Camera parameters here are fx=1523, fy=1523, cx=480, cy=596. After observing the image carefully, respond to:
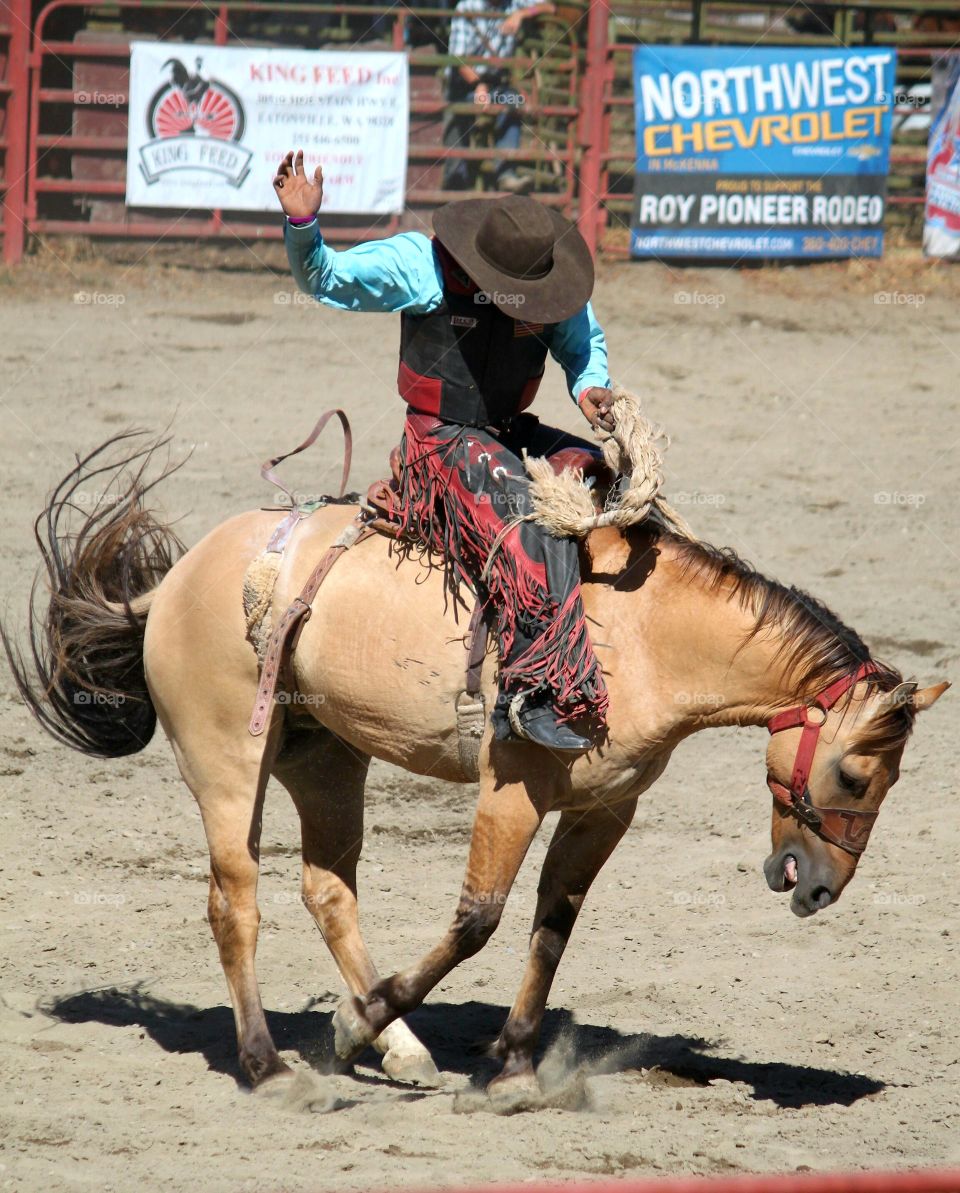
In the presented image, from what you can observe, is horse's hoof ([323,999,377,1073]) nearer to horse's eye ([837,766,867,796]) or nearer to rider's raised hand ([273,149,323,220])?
horse's eye ([837,766,867,796])

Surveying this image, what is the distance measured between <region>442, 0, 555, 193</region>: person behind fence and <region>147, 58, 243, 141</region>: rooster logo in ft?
6.81

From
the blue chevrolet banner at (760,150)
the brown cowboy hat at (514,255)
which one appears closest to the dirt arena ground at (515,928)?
the brown cowboy hat at (514,255)

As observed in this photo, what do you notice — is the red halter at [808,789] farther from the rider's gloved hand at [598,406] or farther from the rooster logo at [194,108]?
the rooster logo at [194,108]

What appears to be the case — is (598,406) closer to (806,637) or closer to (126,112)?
(806,637)

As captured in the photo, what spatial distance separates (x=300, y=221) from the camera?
3.78 m

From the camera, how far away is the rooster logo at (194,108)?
12.3 metres

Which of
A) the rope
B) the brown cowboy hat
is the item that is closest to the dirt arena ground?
the rope

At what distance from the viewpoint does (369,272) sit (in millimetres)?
3914

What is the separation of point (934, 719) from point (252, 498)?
4.07 metres

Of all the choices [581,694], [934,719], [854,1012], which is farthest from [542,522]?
[934,719]

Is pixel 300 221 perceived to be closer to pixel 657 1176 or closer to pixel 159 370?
pixel 657 1176

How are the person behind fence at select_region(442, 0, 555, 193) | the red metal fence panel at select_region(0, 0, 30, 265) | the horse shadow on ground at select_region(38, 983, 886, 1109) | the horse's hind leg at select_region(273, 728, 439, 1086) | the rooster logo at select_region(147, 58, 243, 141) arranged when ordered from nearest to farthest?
the horse shadow on ground at select_region(38, 983, 886, 1109) < the horse's hind leg at select_region(273, 728, 439, 1086) < the rooster logo at select_region(147, 58, 243, 141) < the red metal fence panel at select_region(0, 0, 30, 265) < the person behind fence at select_region(442, 0, 555, 193)

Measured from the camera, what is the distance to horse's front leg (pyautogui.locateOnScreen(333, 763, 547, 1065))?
3.97 meters

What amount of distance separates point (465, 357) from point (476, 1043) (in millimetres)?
2086
